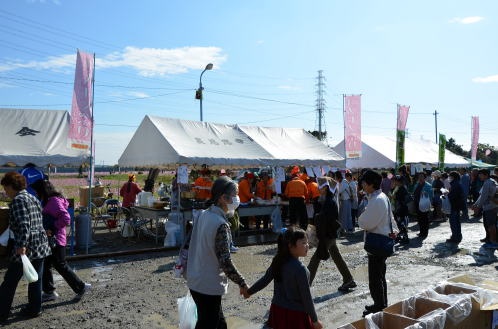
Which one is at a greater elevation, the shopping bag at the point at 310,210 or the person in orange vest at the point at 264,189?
the person in orange vest at the point at 264,189

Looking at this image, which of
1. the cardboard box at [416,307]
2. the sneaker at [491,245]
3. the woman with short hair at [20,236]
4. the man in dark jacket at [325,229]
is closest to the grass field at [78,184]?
the woman with short hair at [20,236]

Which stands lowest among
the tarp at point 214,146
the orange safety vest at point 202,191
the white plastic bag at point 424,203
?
the white plastic bag at point 424,203

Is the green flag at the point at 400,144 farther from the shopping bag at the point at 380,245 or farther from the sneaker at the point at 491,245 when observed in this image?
the shopping bag at the point at 380,245

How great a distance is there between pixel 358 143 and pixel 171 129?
6.89 meters

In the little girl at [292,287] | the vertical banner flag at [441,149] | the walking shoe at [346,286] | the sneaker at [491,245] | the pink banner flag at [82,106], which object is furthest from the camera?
the vertical banner flag at [441,149]

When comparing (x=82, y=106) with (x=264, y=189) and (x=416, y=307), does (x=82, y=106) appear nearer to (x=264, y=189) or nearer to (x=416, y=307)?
(x=264, y=189)

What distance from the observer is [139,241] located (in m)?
10.9

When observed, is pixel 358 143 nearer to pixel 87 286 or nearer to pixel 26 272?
pixel 87 286

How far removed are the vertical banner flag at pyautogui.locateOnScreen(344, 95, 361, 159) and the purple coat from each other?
10582mm

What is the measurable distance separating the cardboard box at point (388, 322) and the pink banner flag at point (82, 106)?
7363mm

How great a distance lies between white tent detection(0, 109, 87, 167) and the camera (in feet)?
29.7

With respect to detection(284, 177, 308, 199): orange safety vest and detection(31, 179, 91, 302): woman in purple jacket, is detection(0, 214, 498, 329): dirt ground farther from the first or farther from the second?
detection(284, 177, 308, 199): orange safety vest

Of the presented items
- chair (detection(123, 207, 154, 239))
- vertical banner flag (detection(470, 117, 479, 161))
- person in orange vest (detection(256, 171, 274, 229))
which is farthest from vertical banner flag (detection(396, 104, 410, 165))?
chair (detection(123, 207, 154, 239))

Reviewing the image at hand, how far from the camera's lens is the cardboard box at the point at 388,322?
3242 mm
